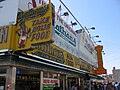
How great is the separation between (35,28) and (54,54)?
3799mm

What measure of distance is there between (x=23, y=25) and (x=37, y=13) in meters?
0.91

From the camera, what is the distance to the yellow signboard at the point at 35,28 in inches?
292

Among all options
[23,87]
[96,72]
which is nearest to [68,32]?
[23,87]

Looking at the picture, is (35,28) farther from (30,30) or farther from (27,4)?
(27,4)

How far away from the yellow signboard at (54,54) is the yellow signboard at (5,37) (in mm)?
1258

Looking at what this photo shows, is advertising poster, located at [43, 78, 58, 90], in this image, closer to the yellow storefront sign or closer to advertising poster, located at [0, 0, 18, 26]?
the yellow storefront sign

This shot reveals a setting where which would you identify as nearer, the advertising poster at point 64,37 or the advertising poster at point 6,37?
the advertising poster at point 6,37

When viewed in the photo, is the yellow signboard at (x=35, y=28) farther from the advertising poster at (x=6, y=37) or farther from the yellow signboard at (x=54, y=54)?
the yellow signboard at (x=54, y=54)

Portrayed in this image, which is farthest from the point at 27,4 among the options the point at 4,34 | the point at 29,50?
the point at 29,50

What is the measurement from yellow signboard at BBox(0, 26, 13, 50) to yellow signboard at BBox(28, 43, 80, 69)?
126cm

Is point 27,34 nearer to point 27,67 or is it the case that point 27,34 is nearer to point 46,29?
point 46,29

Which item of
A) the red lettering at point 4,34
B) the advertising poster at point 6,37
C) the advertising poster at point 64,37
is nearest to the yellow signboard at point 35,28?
the advertising poster at point 6,37

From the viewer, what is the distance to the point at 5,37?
8.61 metres

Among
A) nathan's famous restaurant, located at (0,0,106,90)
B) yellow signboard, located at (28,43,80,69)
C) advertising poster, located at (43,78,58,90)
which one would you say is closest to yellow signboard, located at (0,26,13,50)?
nathan's famous restaurant, located at (0,0,106,90)
